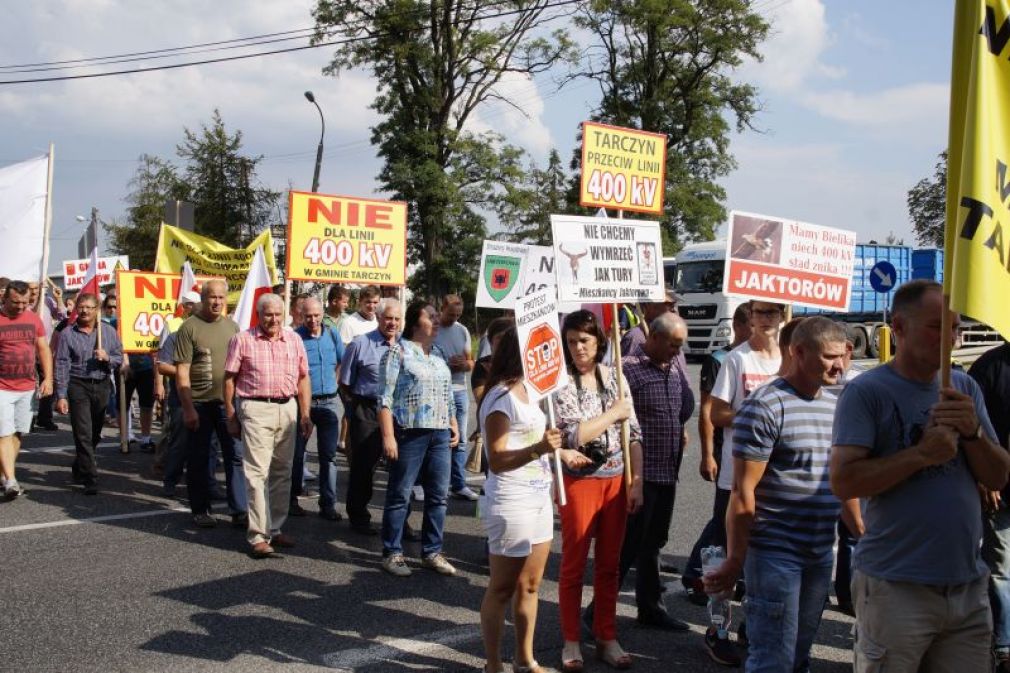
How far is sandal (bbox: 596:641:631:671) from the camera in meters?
4.84

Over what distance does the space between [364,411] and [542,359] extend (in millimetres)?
3647

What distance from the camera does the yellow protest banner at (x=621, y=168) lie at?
7746 mm

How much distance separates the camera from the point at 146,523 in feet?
26.0

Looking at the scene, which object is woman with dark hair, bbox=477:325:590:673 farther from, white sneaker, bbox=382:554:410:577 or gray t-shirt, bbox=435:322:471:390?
gray t-shirt, bbox=435:322:471:390

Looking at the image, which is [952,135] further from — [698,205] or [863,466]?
[698,205]

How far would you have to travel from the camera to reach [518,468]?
4543 mm

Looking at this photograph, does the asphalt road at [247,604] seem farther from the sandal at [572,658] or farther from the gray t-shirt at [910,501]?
the gray t-shirt at [910,501]

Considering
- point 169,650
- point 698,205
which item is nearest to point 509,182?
point 698,205

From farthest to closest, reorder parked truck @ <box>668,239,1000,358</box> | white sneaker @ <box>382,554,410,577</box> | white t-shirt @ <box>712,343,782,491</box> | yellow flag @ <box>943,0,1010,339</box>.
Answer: parked truck @ <box>668,239,1000,358</box>
white sneaker @ <box>382,554,410,577</box>
white t-shirt @ <box>712,343,782,491</box>
yellow flag @ <box>943,0,1010,339</box>

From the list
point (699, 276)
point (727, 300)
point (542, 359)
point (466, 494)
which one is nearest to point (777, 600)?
point (542, 359)

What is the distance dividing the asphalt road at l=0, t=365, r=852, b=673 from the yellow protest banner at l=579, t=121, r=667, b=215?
2.77 metres

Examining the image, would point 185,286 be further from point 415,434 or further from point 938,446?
point 938,446

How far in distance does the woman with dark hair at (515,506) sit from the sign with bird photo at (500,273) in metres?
5.91

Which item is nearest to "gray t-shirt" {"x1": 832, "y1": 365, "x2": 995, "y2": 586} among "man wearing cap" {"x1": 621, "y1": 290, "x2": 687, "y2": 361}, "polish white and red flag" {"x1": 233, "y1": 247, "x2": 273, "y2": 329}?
"man wearing cap" {"x1": 621, "y1": 290, "x2": 687, "y2": 361}
